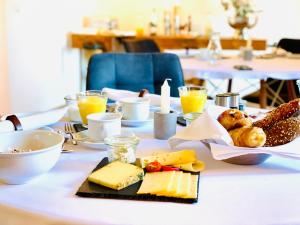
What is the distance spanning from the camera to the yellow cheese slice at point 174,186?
914 millimetres

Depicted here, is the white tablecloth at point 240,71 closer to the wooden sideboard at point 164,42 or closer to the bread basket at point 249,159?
the wooden sideboard at point 164,42

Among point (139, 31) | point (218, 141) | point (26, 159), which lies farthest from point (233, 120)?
point (139, 31)

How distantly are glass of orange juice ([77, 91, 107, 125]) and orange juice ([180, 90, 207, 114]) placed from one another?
0.93 feet

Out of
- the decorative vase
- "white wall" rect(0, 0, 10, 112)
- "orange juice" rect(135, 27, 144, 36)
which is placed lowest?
"white wall" rect(0, 0, 10, 112)

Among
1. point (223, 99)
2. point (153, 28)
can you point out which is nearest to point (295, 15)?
point (153, 28)

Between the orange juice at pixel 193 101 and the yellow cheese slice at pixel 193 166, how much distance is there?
469 millimetres

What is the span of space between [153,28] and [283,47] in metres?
1.60

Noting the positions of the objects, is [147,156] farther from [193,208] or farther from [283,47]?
[283,47]

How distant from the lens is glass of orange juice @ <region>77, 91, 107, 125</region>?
1480mm

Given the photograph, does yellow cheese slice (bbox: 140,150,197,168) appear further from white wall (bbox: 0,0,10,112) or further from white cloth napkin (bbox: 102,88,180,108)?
white wall (bbox: 0,0,10,112)

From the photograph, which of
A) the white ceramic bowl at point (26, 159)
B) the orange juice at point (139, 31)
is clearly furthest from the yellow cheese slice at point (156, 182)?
the orange juice at point (139, 31)

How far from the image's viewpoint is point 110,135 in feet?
4.15

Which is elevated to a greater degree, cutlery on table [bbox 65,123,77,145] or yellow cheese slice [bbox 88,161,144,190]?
yellow cheese slice [bbox 88,161,144,190]

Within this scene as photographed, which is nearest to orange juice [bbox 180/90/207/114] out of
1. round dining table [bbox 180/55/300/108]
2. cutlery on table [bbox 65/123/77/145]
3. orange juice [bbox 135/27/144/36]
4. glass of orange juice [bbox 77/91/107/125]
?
glass of orange juice [bbox 77/91/107/125]
